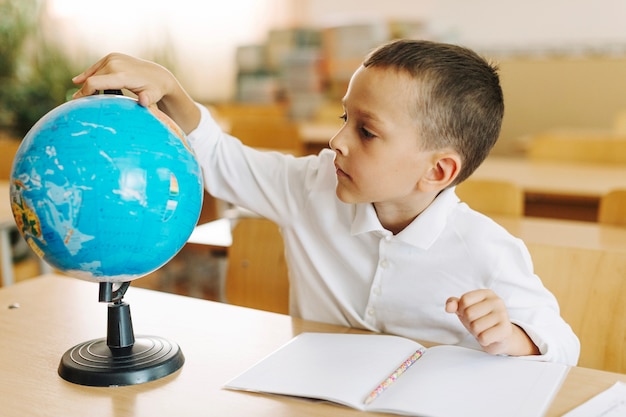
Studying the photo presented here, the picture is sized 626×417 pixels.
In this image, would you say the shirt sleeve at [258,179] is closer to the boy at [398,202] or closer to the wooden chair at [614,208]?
the boy at [398,202]

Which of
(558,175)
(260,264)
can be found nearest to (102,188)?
(260,264)

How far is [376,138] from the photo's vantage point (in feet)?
4.46

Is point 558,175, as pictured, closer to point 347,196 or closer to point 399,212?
point 399,212

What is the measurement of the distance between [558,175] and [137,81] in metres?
2.70

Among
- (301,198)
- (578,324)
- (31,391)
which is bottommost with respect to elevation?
(578,324)

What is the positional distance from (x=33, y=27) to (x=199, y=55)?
5.52ft

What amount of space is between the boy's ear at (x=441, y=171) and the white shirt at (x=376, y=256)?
46 millimetres

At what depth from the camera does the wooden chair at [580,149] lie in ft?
12.8

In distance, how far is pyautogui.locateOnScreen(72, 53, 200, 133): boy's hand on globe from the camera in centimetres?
125

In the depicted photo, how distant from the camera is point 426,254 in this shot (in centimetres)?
145

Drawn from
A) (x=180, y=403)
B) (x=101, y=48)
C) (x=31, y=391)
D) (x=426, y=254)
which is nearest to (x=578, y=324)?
(x=426, y=254)

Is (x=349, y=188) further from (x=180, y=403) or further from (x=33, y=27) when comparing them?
(x=33, y=27)

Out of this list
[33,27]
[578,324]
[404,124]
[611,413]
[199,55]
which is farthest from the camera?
[199,55]

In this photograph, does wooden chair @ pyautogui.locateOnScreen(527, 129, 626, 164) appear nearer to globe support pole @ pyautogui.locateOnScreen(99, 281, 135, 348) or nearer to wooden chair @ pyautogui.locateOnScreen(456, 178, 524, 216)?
wooden chair @ pyautogui.locateOnScreen(456, 178, 524, 216)
